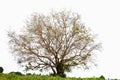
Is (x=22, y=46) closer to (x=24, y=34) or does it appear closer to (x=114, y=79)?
(x=24, y=34)

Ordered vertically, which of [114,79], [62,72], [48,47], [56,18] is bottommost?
[114,79]

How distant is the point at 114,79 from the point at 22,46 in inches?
621

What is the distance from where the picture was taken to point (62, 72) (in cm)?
4419

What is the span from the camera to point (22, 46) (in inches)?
1748

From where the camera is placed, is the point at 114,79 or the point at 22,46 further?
the point at 22,46

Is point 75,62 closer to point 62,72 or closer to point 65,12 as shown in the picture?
point 62,72

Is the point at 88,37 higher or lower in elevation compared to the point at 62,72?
higher

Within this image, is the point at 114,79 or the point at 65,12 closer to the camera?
the point at 114,79

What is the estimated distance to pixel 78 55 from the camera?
44594 mm

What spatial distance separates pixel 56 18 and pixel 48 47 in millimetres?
3885

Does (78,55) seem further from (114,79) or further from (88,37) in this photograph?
(114,79)

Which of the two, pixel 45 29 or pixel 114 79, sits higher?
pixel 45 29

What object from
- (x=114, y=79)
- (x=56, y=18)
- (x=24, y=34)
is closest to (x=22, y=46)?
(x=24, y=34)

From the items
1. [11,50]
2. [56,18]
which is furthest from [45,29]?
[11,50]
